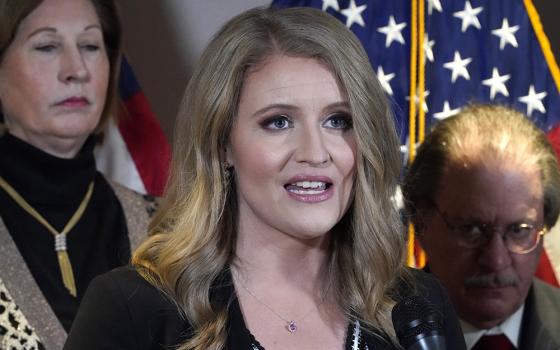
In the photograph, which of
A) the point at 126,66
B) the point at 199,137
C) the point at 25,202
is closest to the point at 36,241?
the point at 25,202

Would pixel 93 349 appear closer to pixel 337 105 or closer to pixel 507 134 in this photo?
pixel 337 105

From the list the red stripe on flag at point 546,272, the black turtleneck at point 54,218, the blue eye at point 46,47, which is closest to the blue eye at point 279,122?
the black turtleneck at point 54,218

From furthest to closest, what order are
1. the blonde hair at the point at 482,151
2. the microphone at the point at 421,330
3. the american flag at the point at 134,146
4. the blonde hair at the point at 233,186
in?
the american flag at the point at 134,146
the blonde hair at the point at 482,151
the blonde hair at the point at 233,186
the microphone at the point at 421,330

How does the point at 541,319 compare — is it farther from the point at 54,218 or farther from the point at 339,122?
the point at 54,218

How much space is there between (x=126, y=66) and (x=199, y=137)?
6.06 feet

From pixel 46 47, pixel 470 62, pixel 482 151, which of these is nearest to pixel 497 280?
pixel 482 151

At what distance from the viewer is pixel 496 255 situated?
3449 mm

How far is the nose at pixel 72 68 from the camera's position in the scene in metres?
3.63

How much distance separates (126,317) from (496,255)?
4.72 feet

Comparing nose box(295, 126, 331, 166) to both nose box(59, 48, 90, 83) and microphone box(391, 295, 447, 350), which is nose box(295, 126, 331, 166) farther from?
nose box(59, 48, 90, 83)

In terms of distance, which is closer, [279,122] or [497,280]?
[279,122]

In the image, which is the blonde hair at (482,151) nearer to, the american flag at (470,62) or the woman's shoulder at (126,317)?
the american flag at (470,62)

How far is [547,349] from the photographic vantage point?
11.1 feet

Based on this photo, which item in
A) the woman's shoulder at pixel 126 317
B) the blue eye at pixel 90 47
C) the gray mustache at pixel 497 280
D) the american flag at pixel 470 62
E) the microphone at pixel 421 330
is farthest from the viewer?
the american flag at pixel 470 62
